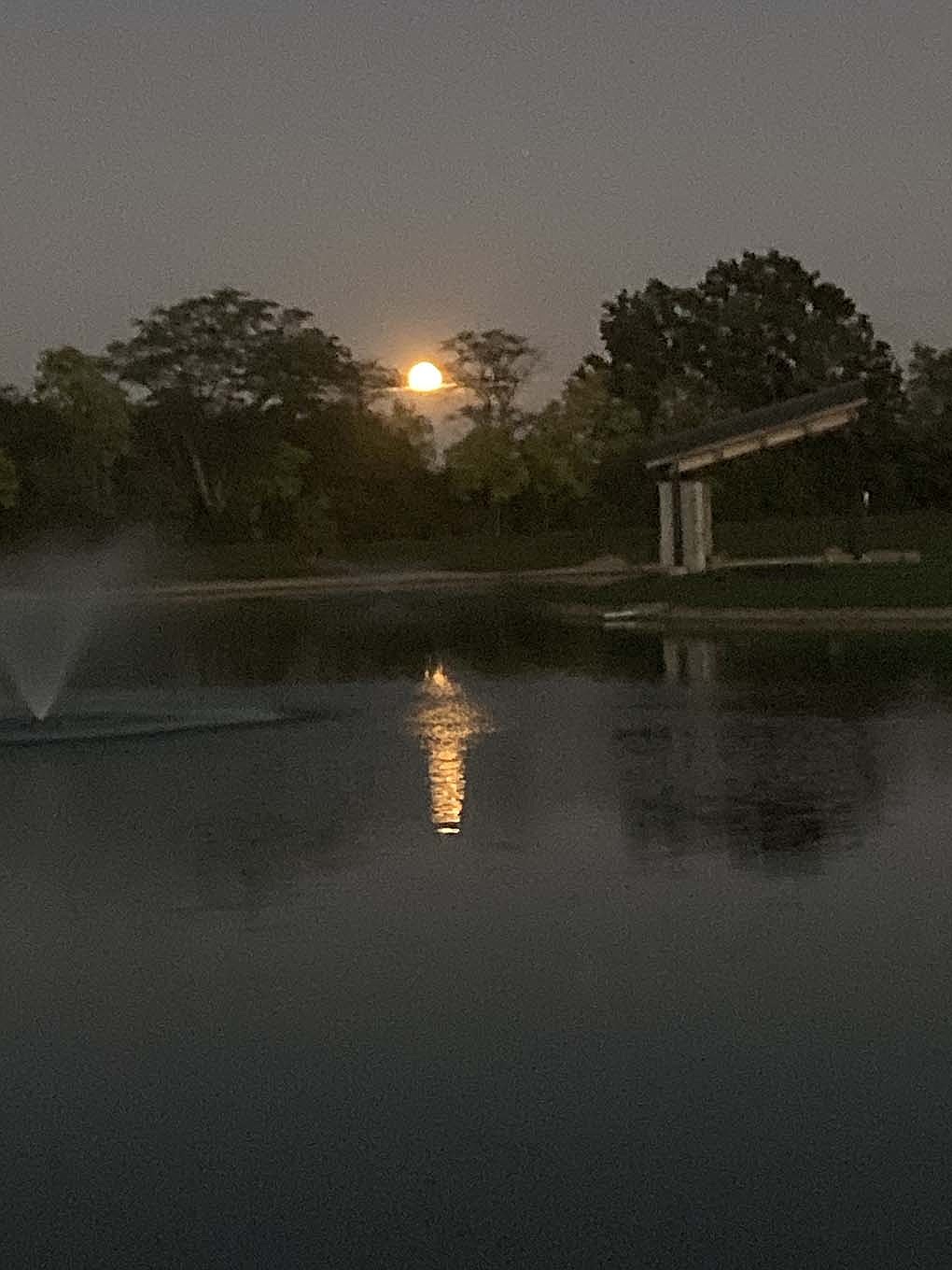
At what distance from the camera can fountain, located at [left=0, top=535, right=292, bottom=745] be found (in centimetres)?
2014

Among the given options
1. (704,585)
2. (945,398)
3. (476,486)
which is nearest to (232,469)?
(476,486)

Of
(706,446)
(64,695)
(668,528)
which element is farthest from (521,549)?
(64,695)

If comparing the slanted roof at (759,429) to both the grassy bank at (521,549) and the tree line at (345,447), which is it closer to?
the grassy bank at (521,549)

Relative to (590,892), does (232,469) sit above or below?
above

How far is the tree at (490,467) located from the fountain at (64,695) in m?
19.3

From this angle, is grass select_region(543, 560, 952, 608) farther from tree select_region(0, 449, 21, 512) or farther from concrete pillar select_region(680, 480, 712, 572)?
tree select_region(0, 449, 21, 512)

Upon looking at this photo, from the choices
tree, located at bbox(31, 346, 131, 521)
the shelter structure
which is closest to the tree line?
tree, located at bbox(31, 346, 131, 521)

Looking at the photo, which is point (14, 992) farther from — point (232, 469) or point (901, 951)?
point (232, 469)

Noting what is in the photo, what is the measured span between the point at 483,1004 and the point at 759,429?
3882 cm

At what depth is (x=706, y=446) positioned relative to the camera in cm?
4609

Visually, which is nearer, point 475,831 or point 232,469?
point 475,831

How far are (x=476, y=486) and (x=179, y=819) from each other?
69096 mm

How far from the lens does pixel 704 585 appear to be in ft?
135

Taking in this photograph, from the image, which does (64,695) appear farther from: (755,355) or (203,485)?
(755,355)
